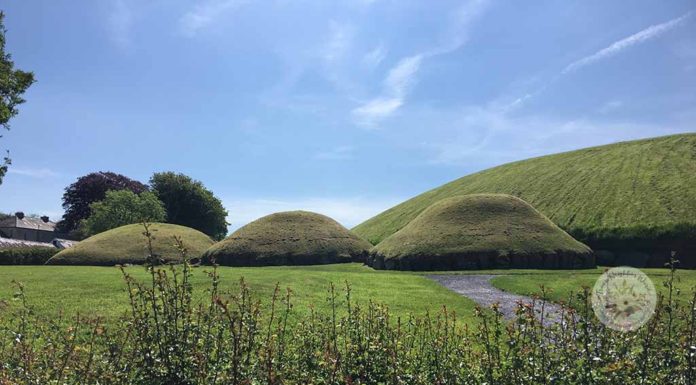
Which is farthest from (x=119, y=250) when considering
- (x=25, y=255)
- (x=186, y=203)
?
(x=186, y=203)

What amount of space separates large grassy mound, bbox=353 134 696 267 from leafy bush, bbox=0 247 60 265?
5171cm

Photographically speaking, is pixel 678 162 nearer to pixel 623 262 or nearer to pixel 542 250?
pixel 623 262

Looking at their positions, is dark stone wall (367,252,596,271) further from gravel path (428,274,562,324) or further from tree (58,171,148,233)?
tree (58,171,148,233)

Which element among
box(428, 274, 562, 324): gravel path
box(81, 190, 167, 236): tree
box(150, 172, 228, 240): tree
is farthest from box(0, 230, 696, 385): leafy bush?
box(150, 172, 228, 240): tree

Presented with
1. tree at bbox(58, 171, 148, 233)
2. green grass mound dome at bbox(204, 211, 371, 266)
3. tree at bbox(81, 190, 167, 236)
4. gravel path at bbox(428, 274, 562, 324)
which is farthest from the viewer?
tree at bbox(58, 171, 148, 233)

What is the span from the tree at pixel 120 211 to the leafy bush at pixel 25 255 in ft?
69.3

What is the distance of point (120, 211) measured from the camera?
3430 inches

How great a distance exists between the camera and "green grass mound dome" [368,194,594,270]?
56.2 meters

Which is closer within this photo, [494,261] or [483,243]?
[494,261]

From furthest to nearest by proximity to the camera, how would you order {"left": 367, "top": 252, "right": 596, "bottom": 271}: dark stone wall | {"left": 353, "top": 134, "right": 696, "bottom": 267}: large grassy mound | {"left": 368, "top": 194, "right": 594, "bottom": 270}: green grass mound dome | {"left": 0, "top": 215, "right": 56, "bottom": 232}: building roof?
{"left": 0, "top": 215, "right": 56, "bottom": 232}: building roof < {"left": 353, "top": 134, "right": 696, "bottom": 267}: large grassy mound < {"left": 368, "top": 194, "right": 594, "bottom": 270}: green grass mound dome < {"left": 367, "top": 252, "right": 596, "bottom": 271}: dark stone wall

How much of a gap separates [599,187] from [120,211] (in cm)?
8229

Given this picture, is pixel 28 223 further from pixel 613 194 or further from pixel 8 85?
pixel 613 194

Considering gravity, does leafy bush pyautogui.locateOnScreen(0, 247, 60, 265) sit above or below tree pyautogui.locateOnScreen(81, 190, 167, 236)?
below

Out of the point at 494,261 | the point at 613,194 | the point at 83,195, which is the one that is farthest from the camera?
the point at 83,195
